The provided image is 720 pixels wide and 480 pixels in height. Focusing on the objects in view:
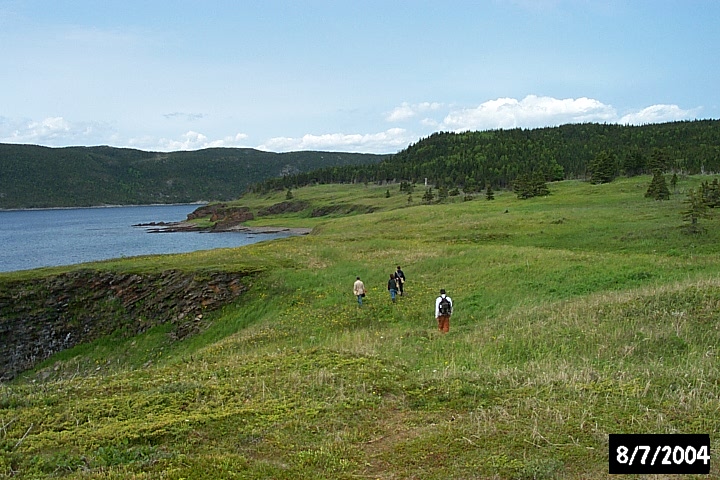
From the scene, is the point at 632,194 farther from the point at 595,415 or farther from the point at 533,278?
the point at 595,415

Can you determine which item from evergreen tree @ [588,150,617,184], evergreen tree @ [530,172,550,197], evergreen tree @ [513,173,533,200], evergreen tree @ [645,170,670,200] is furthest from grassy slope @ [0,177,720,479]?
evergreen tree @ [588,150,617,184]

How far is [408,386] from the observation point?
1331cm

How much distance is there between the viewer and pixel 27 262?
86062 millimetres

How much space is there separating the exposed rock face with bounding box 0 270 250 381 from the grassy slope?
146cm

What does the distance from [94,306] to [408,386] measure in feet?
102

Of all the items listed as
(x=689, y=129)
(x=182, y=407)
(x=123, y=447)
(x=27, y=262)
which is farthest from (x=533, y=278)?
(x=689, y=129)

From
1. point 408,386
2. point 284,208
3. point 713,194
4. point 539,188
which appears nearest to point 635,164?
point 539,188

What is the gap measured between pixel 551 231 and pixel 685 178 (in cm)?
5531

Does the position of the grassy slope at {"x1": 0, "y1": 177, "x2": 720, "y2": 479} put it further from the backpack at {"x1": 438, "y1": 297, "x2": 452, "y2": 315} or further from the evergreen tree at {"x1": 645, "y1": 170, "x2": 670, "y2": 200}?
the evergreen tree at {"x1": 645, "y1": 170, "x2": 670, "y2": 200}

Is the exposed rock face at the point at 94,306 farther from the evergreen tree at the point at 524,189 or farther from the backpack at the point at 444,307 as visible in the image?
the evergreen tree at the point at 524,189

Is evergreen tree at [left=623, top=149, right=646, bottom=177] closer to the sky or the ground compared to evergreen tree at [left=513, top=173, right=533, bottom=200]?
closer to the sky
